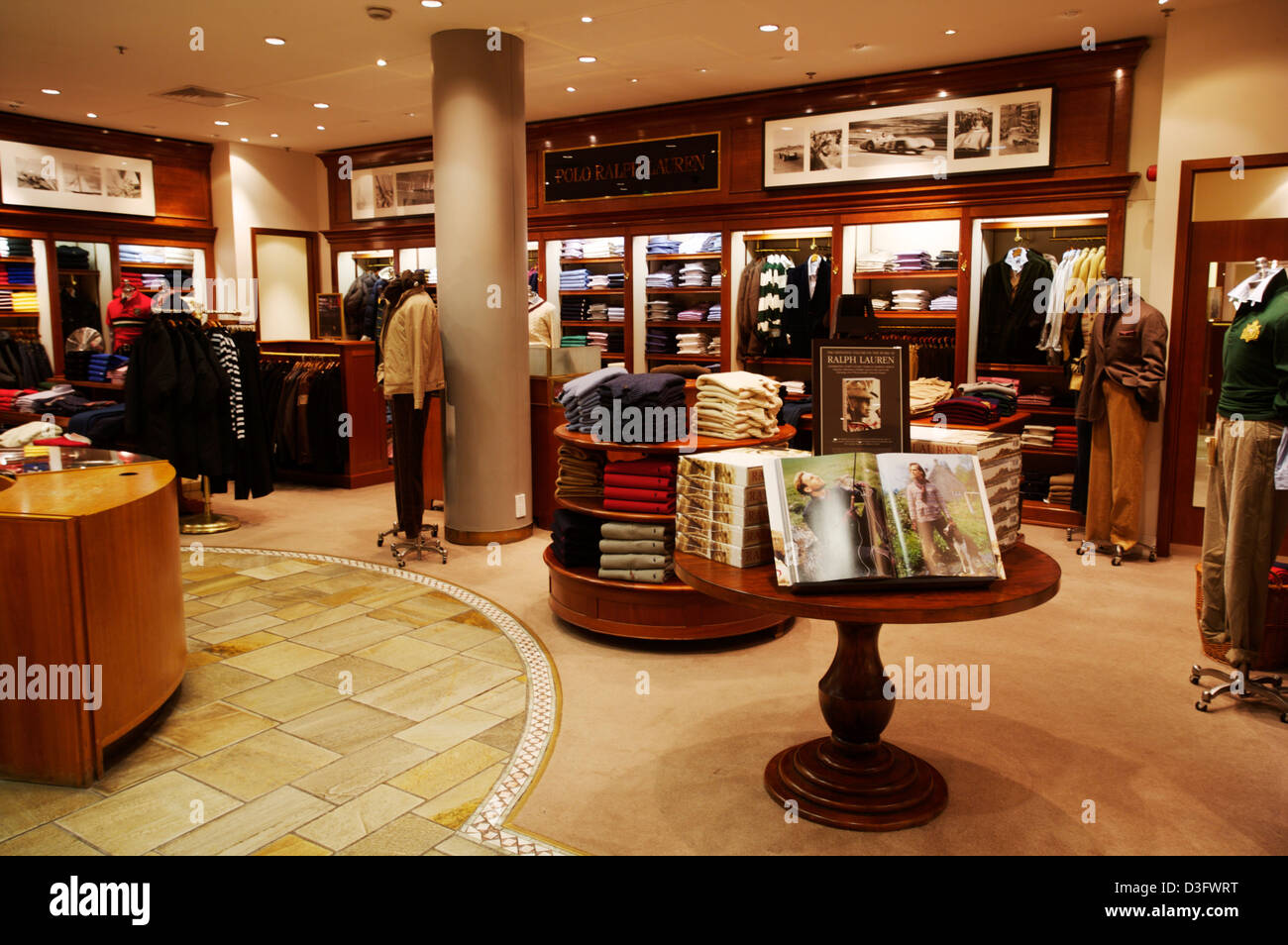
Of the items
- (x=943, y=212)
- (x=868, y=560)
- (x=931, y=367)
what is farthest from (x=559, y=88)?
(x=868, y=560)

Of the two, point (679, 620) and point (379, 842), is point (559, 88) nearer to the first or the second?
point (679, 620)

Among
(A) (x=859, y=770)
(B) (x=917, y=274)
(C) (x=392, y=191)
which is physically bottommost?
(A) (x=859, y=770)

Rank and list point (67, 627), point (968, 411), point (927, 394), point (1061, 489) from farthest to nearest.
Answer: point (1061, 489), point (927, 394), point (968, 411), point (67, 627)

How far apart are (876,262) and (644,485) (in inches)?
170

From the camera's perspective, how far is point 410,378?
237 inches

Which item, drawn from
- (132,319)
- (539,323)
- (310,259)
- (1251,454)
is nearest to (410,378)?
(539,323)

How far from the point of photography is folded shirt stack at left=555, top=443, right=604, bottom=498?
4727mm

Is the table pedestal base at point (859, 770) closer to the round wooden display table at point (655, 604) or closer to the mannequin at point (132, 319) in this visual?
the round wooden display table at point (655, 604)

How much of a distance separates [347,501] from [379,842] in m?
5.57

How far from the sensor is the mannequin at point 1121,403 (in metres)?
6.01

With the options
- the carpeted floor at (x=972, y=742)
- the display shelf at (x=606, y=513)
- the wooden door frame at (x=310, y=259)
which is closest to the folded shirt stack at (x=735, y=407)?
the display shelf at (x=606, y=513)

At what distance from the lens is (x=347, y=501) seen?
7.99 meters

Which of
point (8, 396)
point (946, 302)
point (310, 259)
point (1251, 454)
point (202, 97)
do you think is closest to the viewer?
point (1251, 454)

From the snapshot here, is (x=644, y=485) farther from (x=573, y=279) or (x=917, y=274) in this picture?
(x=573, y=279)
